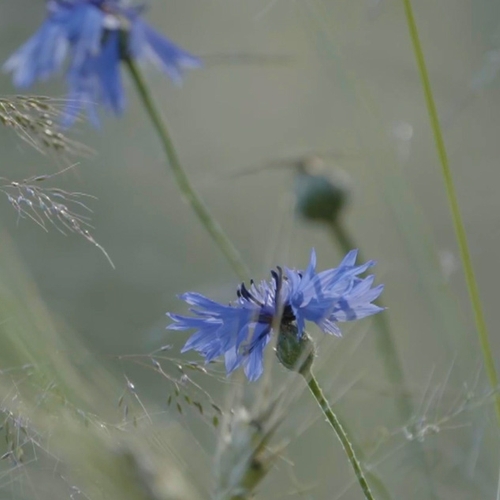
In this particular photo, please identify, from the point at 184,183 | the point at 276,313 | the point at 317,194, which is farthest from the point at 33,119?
the point at 317,194

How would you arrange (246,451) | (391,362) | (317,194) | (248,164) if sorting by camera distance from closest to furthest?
(246,451)
(391,362)
(317,194)
(248,164)

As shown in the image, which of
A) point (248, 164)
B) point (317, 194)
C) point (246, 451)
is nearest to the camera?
point (246, 451)

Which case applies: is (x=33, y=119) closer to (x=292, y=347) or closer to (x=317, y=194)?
(x=292, y=347)

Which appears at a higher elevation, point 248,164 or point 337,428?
point 337,428

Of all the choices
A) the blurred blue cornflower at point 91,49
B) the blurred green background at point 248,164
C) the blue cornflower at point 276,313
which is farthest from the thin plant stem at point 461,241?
the blurred green background at point 248,164

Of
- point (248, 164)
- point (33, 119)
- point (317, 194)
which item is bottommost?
point (248, 164)

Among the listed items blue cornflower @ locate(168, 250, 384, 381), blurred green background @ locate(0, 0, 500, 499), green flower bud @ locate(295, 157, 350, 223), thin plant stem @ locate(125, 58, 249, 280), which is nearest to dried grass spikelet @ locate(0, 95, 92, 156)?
blue cornflower @ locate(168, 250, 384, 381)

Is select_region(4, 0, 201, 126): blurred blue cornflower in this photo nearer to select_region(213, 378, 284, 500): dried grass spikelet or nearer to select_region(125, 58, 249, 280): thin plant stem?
select_region(125, 58, 249, 280): thin plant stem

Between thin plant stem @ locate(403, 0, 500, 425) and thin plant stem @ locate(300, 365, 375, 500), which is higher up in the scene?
thin plant stem @ locate(403, 0, 500, 425)

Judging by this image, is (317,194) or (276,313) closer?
(276,313)
